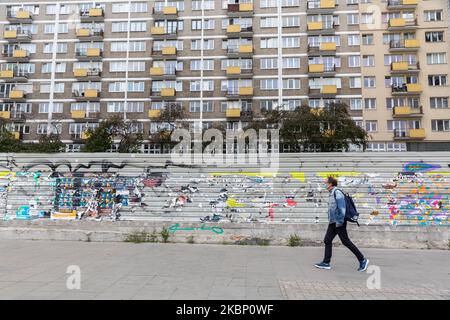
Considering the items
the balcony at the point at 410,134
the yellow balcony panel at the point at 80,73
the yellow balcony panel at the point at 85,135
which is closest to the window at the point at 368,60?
the balcony at the point at 410,134

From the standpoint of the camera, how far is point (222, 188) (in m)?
11.5

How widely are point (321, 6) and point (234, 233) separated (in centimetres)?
4389

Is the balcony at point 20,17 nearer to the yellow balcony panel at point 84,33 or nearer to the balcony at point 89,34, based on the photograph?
the balcony at point 89,34

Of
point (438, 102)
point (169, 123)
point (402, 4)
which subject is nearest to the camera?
point (169, 123)

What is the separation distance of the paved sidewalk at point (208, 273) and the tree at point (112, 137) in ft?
94.0

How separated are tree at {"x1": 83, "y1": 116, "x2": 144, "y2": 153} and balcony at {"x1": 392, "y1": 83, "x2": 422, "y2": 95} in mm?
30310

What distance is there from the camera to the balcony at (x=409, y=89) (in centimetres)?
4572

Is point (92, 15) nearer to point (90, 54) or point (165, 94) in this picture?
point (90, 54)

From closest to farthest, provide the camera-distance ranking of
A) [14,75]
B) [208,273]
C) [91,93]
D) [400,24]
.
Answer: [208,273], [400,24], [91,93], [14,75]

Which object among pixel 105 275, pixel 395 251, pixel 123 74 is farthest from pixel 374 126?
pixel 105 275

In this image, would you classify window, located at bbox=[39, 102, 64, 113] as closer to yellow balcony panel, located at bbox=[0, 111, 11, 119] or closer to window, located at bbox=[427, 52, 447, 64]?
yellow balcony panel, located at bbox=[0, 111, 11, 119]

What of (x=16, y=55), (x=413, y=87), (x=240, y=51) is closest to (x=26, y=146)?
(x=16, y=55)

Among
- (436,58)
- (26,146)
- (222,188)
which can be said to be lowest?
(222,188)

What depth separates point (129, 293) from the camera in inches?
212
